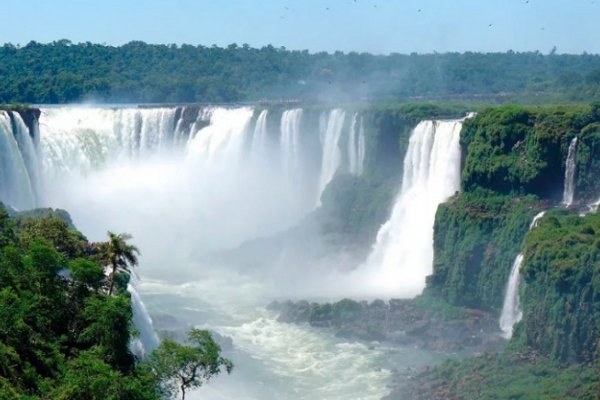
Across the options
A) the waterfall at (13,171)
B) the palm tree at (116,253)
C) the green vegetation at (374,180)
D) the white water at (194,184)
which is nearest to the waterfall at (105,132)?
the white water at (194,184)

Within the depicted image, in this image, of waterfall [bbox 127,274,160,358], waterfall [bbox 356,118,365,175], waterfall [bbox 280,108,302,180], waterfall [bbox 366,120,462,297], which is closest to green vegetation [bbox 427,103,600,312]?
waterfall [bbox 366,120,462,297]

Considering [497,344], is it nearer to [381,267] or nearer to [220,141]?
[381,267]

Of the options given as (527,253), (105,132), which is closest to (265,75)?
(105,132)

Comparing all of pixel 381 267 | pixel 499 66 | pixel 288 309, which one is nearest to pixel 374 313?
pixel 288 309

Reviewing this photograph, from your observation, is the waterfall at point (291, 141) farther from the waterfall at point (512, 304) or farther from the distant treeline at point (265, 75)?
the waterfall at point (512, 304)

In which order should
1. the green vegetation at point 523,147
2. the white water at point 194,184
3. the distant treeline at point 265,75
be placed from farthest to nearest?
1. the distant treeline at point 265,75
2. the white water at point 194,184
3. the green vegetation at point 523,147

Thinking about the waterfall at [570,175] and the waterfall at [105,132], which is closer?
the waterfall at [570,175]

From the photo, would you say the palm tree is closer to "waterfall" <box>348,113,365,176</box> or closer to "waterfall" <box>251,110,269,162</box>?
"waterfall" <box>348,113,365,176</box>
